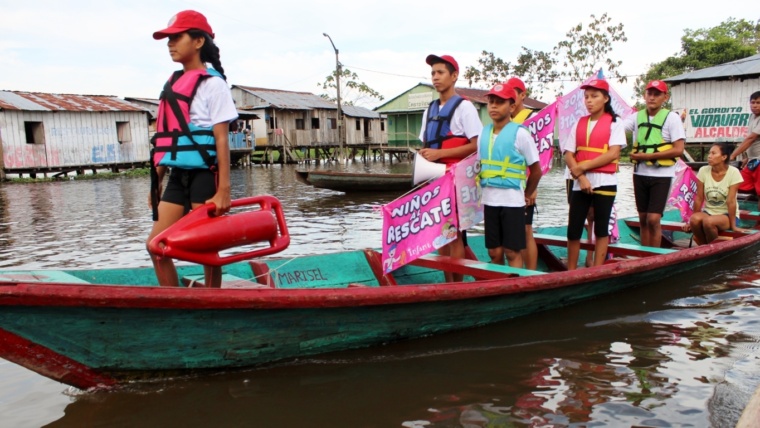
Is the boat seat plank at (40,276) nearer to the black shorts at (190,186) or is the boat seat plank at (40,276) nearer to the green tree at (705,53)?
the black shorts at (190,186)

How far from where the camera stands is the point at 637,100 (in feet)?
168

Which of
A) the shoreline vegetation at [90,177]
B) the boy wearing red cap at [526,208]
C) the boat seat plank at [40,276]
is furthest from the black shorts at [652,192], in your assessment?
the shoreline vegetation at [90,177]

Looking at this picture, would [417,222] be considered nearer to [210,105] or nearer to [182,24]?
[210,105]

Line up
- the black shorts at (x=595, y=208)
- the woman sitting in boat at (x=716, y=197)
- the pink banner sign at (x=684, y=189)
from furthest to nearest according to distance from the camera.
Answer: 1. the pink banner sign at (x=684, y=189)
2. the woman sitting in boat at (x=716, y=197)
3. the black shorts at (x=595, y=208)

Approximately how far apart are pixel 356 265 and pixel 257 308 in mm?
2007

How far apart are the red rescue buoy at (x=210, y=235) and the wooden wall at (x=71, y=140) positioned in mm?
24807

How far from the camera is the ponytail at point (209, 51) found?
366cm

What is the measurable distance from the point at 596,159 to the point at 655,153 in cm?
132

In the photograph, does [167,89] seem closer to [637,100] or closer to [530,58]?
[530,58]

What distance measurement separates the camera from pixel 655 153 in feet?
20.5

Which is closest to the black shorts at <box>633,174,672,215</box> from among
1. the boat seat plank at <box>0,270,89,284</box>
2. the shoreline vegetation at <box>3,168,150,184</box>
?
the boat seat plank at <box>0,270,89,284</box>

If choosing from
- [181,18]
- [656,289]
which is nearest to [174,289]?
[181,18]

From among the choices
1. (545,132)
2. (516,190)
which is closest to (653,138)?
(545,132)

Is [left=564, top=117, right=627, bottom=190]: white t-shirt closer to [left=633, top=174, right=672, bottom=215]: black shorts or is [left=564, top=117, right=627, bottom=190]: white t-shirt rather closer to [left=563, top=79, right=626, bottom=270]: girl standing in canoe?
[left=563, top=79, right=626, bottom=270]: girl standing in canoe
